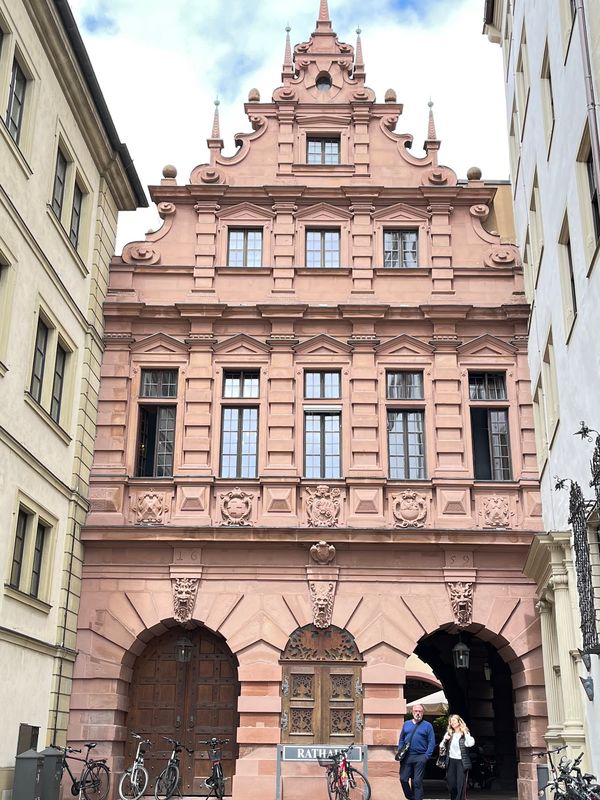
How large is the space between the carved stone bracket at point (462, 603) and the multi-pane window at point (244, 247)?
335 inches

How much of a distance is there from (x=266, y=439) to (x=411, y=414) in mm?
3208

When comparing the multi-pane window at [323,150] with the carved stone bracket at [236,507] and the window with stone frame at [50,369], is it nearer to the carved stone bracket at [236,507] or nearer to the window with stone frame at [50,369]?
the window with stone frame at [50,369]

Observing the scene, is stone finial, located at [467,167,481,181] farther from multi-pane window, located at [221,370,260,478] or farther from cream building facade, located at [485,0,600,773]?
multi-pane window, located at [221,370,260,478]

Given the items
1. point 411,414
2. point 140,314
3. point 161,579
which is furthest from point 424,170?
point 161,579

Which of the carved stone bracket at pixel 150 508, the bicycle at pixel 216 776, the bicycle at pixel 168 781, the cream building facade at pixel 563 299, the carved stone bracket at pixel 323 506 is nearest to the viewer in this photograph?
the cream building facade at pixel 563 299

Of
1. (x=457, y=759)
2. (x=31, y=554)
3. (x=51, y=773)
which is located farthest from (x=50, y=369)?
(x=457, y=759)

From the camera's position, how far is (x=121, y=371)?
21.7 metres

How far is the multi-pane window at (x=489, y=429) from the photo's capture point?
21.2 metres

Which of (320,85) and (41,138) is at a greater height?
(320,85)

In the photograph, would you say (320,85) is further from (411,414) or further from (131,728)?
(131,728)

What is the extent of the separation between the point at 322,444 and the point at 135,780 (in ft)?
24.9

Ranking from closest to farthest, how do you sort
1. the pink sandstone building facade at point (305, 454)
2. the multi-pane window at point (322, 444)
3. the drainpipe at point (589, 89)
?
the drainpipe at point (589, 89), the pink sandstone building facade at point (305, 454), the multi-pane window at point (322, 444)

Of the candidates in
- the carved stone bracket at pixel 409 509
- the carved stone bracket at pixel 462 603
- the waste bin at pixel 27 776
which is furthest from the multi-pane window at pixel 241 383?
the waste bin at pixel 27 776

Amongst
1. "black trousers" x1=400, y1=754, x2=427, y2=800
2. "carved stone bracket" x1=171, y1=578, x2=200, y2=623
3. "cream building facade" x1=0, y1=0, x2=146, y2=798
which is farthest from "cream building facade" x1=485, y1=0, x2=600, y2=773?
"cream building facade" x1=0, y1=0, x2=146, y2=798
